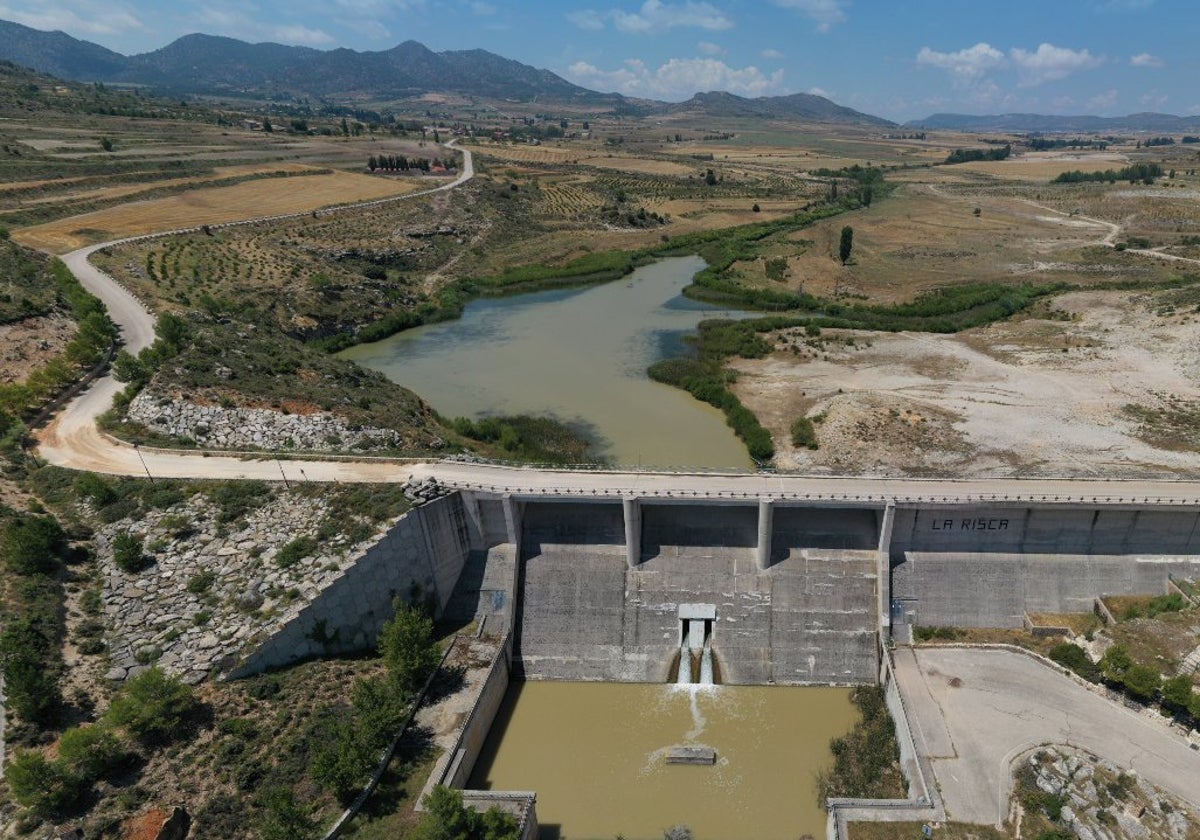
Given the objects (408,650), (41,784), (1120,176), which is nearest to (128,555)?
(41,784)

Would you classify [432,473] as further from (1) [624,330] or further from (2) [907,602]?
(1) [624,330]

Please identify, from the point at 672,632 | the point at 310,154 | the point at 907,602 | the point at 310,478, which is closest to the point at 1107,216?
the point at 907,602

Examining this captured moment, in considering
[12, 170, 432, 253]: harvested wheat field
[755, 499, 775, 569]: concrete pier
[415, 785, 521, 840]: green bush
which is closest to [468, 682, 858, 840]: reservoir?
[415, 785, 521, 840]: green bush

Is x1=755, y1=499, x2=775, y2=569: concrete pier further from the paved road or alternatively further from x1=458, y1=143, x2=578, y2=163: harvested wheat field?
x1=458, y1=143, x2=578, y2=163: harvested wheat field

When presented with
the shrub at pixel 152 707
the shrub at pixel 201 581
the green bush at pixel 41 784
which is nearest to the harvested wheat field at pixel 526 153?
the shrub at pixel 201 581

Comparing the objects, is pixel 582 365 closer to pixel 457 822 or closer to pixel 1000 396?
pixel 1000 396
